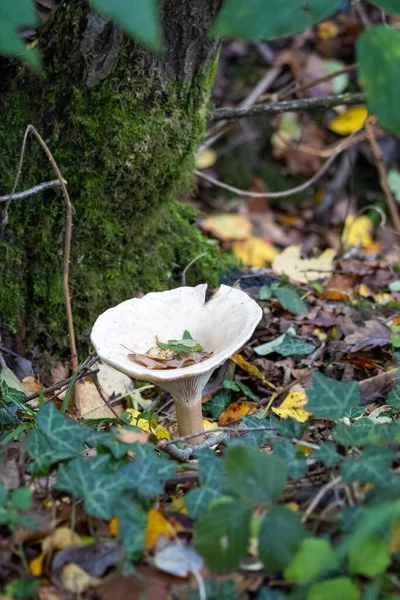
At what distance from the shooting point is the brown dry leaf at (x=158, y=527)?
1.70m

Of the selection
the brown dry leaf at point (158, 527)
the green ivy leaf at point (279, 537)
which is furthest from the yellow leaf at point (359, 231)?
the green ivy leaf at point (279, 537)

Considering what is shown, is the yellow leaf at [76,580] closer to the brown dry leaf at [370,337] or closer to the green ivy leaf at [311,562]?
the green ivy leaf at [311,562]

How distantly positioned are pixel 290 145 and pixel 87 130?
12.7ft

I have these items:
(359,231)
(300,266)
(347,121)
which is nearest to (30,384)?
(300,266)

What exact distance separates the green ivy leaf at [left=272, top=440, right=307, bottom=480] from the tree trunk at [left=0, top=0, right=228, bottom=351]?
1.61 meters

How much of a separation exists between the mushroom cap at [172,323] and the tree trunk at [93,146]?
675mm

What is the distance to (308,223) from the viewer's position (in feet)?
22.4

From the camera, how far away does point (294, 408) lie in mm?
2912

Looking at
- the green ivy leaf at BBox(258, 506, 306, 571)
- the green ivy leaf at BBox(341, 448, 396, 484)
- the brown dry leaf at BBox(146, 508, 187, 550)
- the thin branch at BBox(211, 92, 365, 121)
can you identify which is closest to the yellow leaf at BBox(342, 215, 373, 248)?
the thin branch at BBox(211, 92, 365, 121)

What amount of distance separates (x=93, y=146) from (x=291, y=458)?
175 centimetres

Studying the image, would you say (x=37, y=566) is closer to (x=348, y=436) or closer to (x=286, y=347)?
(x=348, y=436)

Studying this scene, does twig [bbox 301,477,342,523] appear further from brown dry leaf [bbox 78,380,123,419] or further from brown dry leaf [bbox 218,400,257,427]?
brown dry leaf [bbox 78,380,123,419]

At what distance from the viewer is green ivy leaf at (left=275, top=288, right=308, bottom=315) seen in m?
3.53

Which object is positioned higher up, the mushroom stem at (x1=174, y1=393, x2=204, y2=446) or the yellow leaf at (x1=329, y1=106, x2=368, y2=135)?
the mushroom stem at (x1=174, y1=393, x2=204, y2=446)
